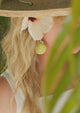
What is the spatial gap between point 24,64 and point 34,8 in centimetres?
90

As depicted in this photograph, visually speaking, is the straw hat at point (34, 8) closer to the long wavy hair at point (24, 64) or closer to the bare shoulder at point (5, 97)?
the long wavy hair at point (24, 64)

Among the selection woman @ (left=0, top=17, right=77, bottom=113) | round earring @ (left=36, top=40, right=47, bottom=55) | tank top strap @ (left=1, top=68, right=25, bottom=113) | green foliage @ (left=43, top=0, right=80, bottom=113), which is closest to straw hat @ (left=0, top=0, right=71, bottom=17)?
green foliage @ (left=43, top=0, right=80, bottom=113)

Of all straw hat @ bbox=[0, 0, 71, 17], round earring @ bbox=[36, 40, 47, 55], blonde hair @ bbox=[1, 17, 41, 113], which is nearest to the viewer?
straw hat @ bbox=[0, 0, 71, 17]

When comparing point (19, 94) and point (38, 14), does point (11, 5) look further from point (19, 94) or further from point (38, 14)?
point (19, 94)

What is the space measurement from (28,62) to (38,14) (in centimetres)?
87

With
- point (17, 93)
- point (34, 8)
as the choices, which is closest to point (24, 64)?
point (17, 93)

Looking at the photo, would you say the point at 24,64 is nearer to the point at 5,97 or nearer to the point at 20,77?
the point at 20,77

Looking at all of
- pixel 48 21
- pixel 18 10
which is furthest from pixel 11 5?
pixel 48 21

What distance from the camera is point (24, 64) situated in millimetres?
1332

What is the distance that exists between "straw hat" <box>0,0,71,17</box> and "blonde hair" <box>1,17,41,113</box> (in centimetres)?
77

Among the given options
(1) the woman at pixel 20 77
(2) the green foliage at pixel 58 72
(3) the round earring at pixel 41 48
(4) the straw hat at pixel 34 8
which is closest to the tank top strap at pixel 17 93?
(1) the woman at pixel 20 77

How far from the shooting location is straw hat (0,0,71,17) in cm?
43

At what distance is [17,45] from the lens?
1309mm

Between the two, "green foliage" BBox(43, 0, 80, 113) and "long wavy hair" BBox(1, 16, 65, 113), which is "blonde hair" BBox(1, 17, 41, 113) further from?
"green foliage" BBox(43, 0, 80, 113)
